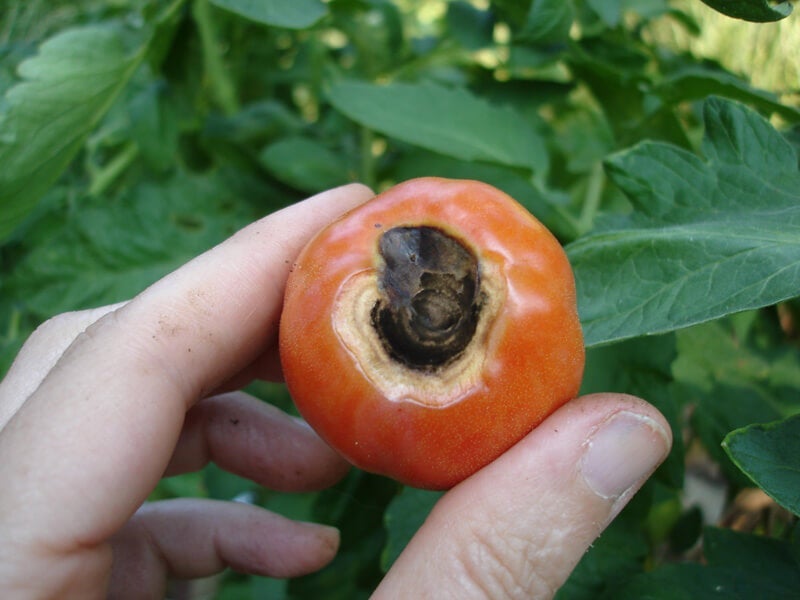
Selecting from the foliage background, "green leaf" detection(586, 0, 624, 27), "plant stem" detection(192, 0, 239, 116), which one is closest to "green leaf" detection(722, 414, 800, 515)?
the foliage background

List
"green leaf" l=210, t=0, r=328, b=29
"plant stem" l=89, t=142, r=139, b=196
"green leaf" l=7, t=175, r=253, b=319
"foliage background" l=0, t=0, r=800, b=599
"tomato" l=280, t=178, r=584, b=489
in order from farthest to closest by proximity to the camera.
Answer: "plant stem" l=89, t=142, r=139, b=196
"green leaf" l=7, t=175, r=253, b=319
"green leaf" l=210, t=0, r=328, b=29
"foliage background" l=0, t=0, r=800, b=599
"tomato" l=280, t=178, r=584, b=489

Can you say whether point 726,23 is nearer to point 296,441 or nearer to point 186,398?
point 296,441

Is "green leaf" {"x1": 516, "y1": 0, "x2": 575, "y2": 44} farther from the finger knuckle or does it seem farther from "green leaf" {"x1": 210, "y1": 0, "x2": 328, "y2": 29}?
the finger knuckle

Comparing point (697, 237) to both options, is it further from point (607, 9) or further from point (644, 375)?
point (607, 9)

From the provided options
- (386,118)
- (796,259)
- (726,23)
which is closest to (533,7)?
(386,118)

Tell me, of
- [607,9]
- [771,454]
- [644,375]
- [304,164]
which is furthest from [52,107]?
[771,454]

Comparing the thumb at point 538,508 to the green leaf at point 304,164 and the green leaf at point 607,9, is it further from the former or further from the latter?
the green leaf at point 304,164
